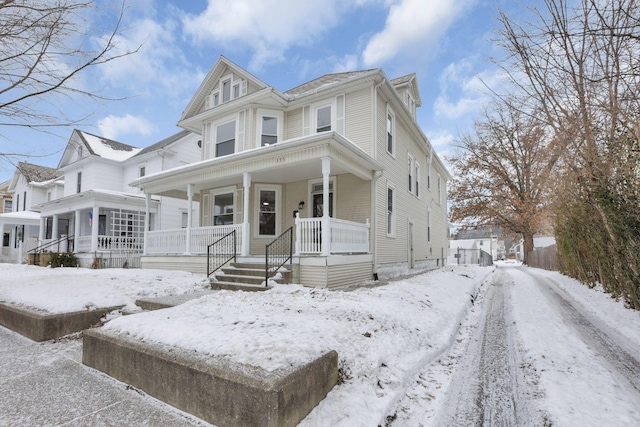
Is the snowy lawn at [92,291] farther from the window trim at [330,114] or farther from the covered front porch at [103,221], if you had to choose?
the covered front porch at [103,221]

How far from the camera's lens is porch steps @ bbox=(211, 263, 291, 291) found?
293 inches

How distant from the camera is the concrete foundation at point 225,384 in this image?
2.35m

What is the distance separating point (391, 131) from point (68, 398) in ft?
36.3

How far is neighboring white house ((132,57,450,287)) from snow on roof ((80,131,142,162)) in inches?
342

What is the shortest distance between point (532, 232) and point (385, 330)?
27.3 metres

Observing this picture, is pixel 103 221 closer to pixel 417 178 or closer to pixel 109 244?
pixel 109 244

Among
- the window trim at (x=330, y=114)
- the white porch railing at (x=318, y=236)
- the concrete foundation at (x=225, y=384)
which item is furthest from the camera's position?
the window trim at (x=330, y=114)

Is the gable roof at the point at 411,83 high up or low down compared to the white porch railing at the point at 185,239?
up

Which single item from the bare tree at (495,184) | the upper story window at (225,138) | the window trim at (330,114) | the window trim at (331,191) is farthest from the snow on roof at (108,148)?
the bare tree at (495,184)

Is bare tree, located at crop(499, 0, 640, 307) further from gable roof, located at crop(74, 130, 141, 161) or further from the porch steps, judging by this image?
gable roof, located at crop(74, 130, 141, 161)

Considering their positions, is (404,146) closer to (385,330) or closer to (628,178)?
(628,178)

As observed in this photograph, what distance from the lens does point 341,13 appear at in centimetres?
1223

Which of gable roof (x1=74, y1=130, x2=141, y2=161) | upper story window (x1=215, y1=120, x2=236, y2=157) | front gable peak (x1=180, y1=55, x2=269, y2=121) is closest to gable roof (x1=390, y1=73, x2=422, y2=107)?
front gable peak (x1=180, y1=55, x2=269, y2=121)

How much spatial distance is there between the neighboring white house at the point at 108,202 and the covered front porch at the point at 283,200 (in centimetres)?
435
